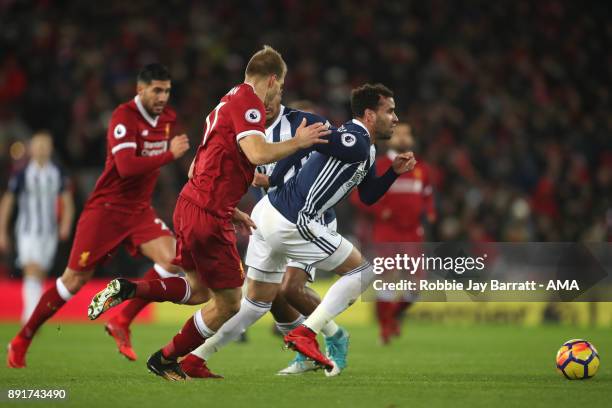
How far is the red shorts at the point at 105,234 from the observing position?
8328 mm

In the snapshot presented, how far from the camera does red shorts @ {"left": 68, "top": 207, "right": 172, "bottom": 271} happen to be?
328 inches

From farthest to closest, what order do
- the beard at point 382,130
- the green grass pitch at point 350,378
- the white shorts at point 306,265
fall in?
the white shorts at point 306,265 → the beard at point 382,130 → the green grass pitch at point 350,378

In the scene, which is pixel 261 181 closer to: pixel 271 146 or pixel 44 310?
pixel 271 146

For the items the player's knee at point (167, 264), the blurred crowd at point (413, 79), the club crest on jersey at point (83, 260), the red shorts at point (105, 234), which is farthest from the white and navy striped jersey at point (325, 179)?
the blurred crowd at point (413, 79)

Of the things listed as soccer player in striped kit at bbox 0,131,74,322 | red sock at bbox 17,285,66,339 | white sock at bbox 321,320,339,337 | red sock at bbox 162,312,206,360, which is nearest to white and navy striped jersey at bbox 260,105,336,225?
white sock at bbox 321,320,339,337

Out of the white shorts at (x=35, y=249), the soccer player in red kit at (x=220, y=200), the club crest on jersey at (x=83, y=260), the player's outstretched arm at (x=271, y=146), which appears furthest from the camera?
the white shorts at (x=35, y=249)

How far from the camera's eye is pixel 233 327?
7285 mm

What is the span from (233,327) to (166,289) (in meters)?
0.55

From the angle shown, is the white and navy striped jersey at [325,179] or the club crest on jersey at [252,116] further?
the white and navy striped jersey at [325,179]

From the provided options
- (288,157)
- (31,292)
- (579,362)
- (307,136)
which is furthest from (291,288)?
(31,292)

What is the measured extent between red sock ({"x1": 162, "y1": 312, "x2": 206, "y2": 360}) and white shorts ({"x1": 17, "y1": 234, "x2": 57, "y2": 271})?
583cm

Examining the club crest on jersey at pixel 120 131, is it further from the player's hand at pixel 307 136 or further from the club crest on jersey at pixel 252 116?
the player's hand at pixel 307 136

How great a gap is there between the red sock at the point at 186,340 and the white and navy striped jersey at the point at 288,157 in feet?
4.25

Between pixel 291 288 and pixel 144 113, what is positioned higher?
pixel 144 113
